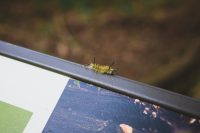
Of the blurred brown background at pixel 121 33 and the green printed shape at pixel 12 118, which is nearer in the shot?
the green printed shape at pixel 12 118

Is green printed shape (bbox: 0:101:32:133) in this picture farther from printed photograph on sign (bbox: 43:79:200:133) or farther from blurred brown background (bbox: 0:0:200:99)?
blurred brown background (bbox: 0:0:200:99)

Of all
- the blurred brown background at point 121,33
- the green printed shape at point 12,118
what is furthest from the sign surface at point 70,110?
the blurred brown background at point 121,33

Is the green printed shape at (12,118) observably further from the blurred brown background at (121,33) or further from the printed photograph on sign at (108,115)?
the blurred brown background at (121,33)

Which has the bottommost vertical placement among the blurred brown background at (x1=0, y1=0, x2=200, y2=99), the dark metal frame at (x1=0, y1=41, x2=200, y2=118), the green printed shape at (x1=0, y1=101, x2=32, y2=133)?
the blurred brown background at (x1=0, y1=0, x2=200, y2=99)

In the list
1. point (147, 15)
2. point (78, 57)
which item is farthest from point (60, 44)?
point (147, 15)

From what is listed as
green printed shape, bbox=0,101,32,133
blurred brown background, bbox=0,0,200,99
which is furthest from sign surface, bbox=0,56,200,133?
blurred brown background, bbox=0,0,200,99

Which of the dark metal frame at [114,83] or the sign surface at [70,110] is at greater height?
the dark metal frame at [114,83]
